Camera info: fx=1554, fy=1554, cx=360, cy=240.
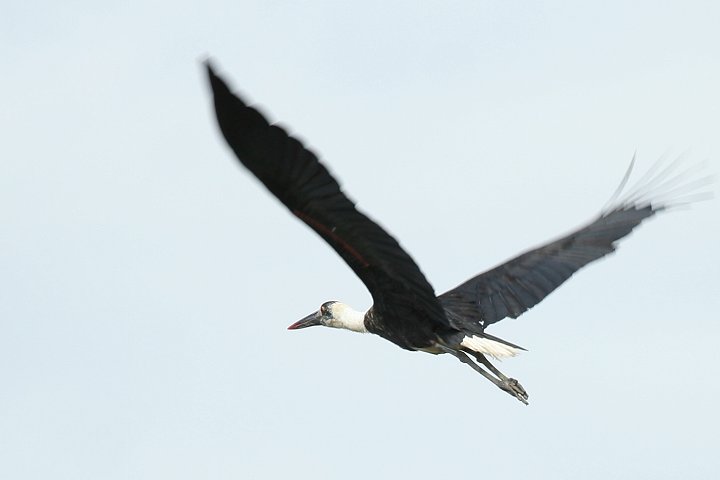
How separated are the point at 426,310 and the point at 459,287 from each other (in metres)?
2.05

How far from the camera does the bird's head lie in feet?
60.4

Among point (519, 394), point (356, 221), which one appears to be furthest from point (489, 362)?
point (356, 221)

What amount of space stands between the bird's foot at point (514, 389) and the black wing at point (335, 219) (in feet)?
3.82

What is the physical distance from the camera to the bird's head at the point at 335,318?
1841 cm

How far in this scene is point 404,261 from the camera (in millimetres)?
14539

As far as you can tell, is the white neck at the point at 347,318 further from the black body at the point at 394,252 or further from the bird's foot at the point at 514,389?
the bird's foot at the point at 514,389

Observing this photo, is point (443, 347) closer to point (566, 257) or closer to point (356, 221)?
point (566, 257)

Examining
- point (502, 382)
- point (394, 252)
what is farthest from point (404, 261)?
point (502, 382)

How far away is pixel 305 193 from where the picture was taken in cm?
1305

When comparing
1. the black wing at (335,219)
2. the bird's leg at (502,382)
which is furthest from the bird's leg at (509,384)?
the black wing at (335,219)

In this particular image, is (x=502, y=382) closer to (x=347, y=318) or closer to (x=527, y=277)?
(x=527, y=277)

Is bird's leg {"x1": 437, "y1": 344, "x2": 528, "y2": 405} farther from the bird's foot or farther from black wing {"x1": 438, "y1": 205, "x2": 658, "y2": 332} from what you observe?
black wing {"x1": 438, "y1": 205, "x2": 658, "y2": 332}

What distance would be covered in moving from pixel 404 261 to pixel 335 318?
470 centimetres

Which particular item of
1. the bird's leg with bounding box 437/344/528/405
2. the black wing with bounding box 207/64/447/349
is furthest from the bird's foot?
the black wing with bounding box 207/64/447/349
